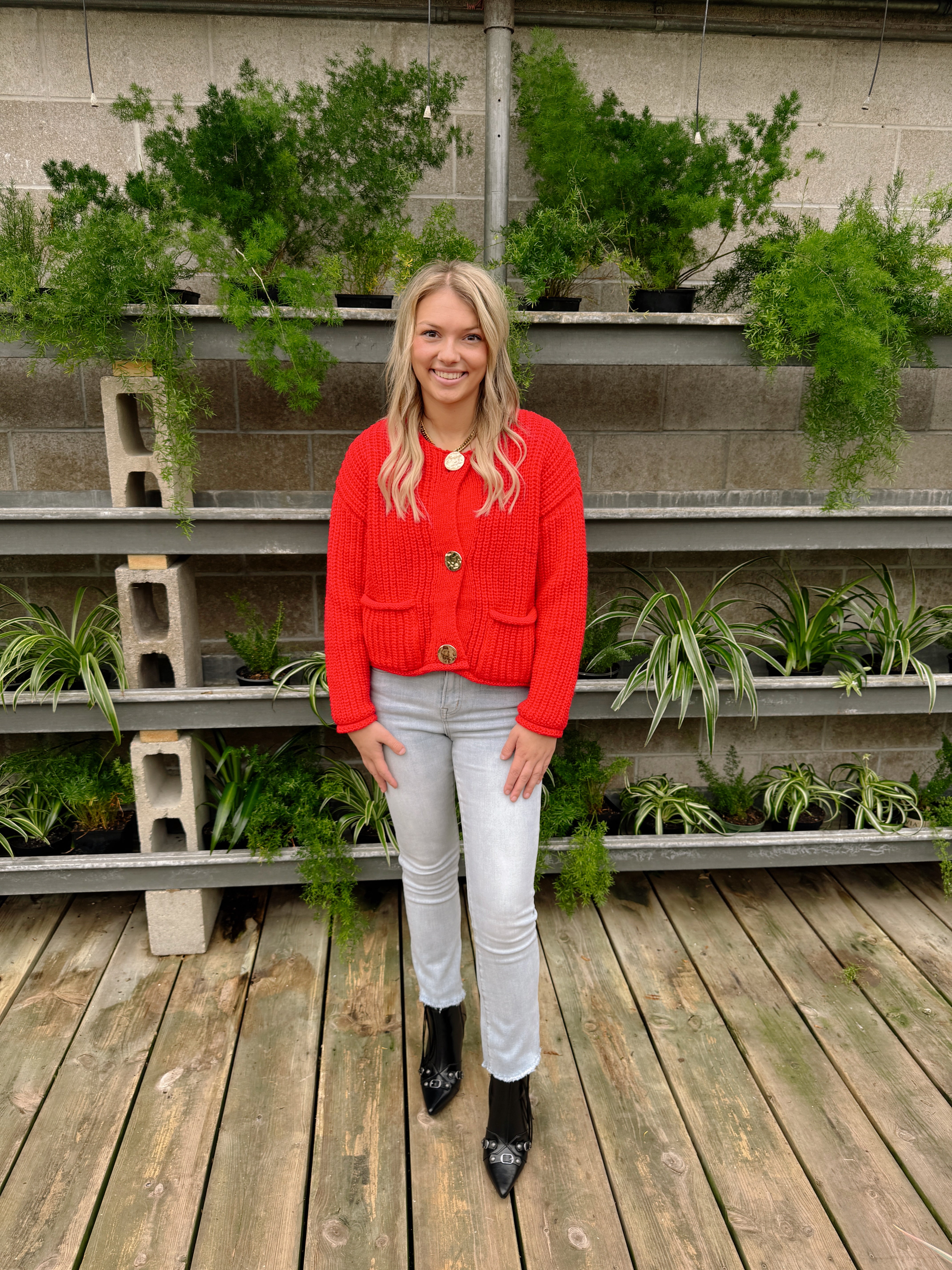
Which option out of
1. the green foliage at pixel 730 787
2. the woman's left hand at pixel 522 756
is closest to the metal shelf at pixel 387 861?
the green foliage at pixel 730 787

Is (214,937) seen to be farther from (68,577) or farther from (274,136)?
(274,136)

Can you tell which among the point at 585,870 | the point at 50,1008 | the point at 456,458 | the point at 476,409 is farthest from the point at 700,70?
the point at 50,1008

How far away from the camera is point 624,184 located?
203cm

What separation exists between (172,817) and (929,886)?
7.48 ft

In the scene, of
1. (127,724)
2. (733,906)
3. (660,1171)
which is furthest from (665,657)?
(127,724)

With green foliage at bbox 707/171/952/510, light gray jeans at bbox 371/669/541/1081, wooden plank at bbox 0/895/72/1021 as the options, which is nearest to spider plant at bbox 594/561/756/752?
green foliage at bbox 707/171/952/510

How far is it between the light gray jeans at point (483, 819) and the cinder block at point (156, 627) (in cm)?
76

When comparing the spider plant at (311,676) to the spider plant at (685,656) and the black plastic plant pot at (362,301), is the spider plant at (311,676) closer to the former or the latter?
the spider plant at (685,656)

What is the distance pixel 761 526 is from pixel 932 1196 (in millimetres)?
1474

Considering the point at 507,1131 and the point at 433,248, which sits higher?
the point at 433,248

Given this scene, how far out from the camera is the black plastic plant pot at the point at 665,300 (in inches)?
83.0

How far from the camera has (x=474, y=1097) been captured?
5.89 feet

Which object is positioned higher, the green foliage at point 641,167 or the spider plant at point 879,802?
the green foliage at point 641,167

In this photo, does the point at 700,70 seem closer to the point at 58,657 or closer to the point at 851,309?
the point at 851,309
